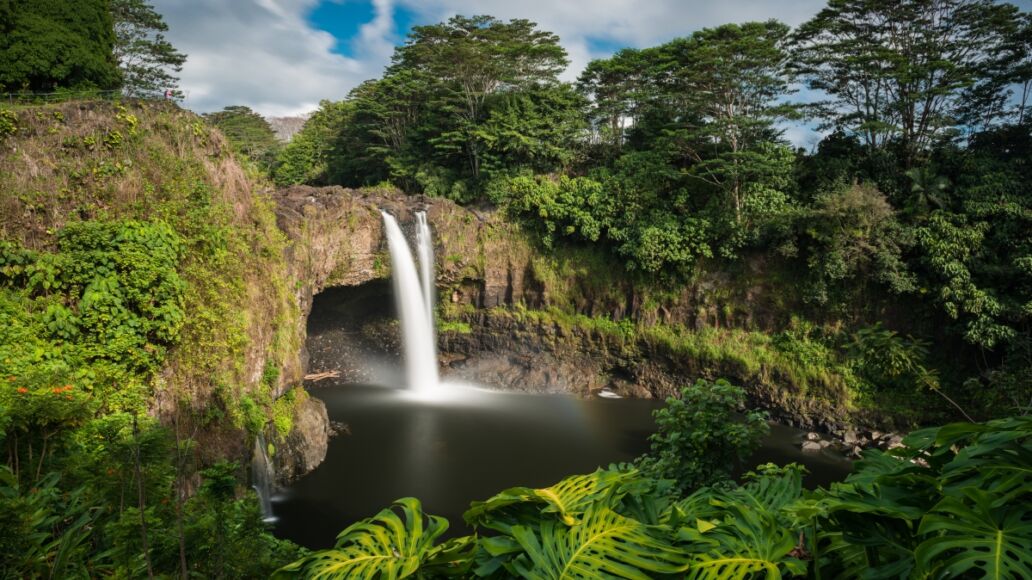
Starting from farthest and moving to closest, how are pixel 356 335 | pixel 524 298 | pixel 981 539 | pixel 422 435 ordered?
pixel 356 335, pixel 524 298, pixel 422 435, pixel 981 539

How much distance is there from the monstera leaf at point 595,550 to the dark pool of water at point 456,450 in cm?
718

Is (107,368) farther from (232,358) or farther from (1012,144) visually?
(1012,144)

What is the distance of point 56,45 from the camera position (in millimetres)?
11242

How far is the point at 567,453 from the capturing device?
10.9 metres

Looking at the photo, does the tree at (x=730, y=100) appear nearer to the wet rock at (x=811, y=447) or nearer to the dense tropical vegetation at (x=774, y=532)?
the wet rock at (x=811, y=447)

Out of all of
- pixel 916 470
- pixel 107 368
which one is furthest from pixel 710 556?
pixel 107 368

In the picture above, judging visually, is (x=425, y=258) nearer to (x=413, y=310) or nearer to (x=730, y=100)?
(x=413, y=310)

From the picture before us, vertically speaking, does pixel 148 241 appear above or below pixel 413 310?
above

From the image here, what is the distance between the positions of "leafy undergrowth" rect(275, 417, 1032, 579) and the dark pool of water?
700 centimetres

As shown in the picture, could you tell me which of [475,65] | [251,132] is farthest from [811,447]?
[251,132]

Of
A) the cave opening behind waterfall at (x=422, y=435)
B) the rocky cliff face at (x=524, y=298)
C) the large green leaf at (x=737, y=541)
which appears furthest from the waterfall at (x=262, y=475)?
the large green leaf at (x=737, y=541)

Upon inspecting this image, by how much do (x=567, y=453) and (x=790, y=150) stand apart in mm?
10698

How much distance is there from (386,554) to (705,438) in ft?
9.65

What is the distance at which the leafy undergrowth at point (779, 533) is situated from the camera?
1197 millimetres
